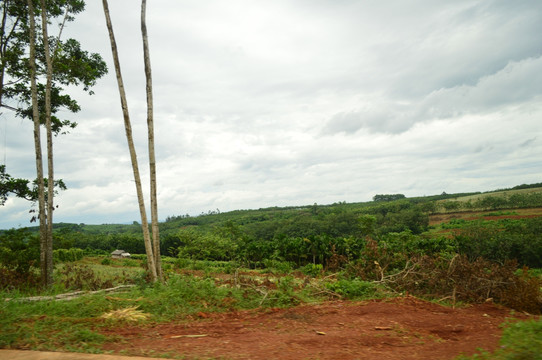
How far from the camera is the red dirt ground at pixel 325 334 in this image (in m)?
3.74

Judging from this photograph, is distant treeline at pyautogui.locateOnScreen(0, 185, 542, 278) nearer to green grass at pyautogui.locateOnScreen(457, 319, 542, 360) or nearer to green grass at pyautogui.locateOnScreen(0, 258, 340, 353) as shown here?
green grass at pyautogui.locateOnScreen(0, 258, 340, 353)

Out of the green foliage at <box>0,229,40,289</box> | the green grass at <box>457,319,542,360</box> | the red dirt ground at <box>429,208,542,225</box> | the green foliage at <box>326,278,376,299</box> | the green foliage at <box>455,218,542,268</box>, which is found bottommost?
the green foliage at <box>455,218,542,268</box>

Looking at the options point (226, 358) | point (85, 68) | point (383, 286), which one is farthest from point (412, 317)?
point (85, 68)

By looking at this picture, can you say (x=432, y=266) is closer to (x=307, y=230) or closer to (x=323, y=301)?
(x=323, y=301)

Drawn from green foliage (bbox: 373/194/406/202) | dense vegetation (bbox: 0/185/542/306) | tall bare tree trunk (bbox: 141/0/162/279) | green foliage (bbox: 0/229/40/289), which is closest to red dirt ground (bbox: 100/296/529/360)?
dense vegetation (bbox: 0/185/542/306)

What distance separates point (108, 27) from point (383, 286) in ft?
32.8

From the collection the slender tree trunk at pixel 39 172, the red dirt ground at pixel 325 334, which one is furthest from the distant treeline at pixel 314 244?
the red dirt ground at pixel 325 334

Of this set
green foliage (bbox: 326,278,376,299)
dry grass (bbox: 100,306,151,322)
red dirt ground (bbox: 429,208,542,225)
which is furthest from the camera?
red dirt ground (bbox: 429,208,542,225)

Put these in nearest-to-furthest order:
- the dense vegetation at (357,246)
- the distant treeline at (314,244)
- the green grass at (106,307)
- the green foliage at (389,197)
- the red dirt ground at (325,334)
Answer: the red dirt ground at (325,334) → the green grass at (106,307) → the dense vegetation at (357,246) → the distant treeline at (314,244) → the green foliage at (389,197)

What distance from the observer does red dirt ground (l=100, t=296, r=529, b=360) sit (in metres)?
3.74

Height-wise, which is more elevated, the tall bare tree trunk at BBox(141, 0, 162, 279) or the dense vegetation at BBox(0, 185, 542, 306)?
the tall bare tree trunk at BBox(141, 0, 162, 279)

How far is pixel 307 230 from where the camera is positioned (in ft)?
146

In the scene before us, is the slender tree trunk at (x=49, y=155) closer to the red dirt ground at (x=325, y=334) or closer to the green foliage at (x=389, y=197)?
the red dirt ground at (x=325, y=334)

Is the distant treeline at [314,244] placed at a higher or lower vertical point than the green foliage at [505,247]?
higher
